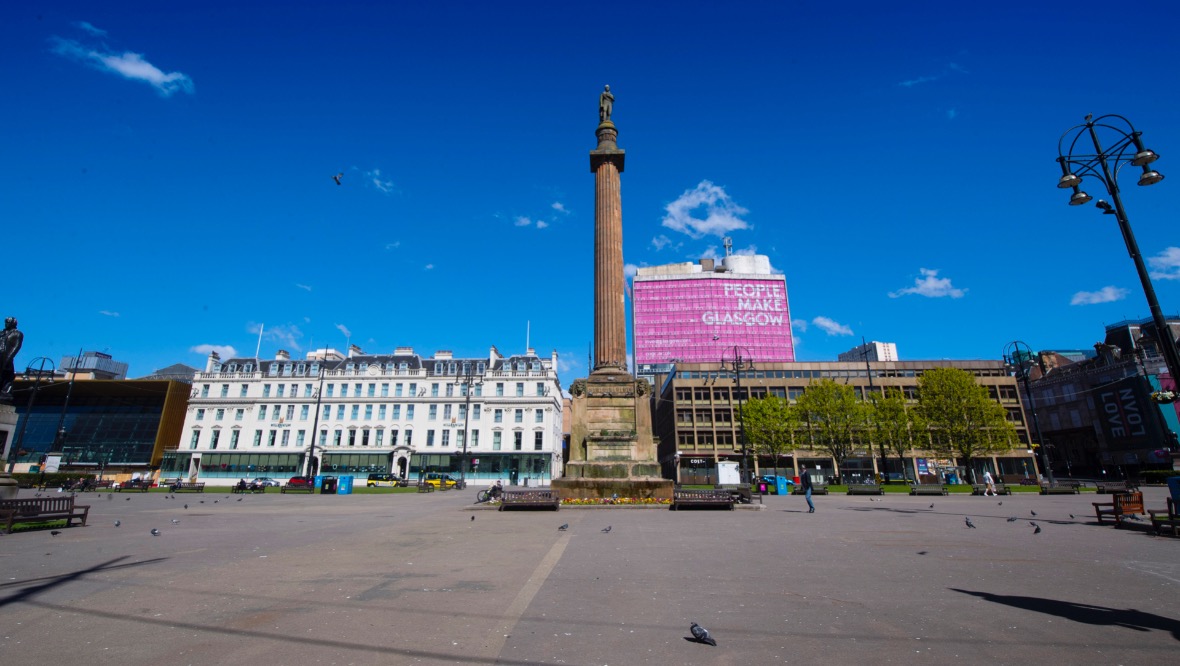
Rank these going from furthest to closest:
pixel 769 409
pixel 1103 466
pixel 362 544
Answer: pixel 1103 466 < pixel 769 409 < pixel 362 544

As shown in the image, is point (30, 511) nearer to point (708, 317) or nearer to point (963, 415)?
point (963, 415)

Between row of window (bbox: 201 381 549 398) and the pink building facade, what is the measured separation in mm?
41669

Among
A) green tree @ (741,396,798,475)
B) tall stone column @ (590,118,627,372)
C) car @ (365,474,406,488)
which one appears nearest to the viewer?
tall stone column @ (590,118,627,372)

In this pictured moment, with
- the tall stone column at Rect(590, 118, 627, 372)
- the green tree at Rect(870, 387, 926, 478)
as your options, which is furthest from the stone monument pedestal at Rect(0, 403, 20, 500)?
the green tree at Rect(870, 387, 926, 478)

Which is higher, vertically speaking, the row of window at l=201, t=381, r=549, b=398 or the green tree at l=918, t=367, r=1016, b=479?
the row of window at l=201, t=381, r=549, b=398

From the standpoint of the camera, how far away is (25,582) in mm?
7219

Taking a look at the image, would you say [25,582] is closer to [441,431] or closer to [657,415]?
[441,431]

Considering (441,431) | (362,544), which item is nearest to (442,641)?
(362,544)

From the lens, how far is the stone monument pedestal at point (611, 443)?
21.2 metres

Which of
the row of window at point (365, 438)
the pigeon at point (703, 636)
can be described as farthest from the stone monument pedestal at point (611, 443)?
the row of window at point (365, 438)

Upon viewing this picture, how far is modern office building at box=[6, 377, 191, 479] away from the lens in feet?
218

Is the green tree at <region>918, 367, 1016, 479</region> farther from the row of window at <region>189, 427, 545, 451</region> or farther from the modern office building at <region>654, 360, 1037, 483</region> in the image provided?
the row of window at <region>189, 427, 545, 451</region>

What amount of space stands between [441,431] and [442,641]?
60942 millimetres

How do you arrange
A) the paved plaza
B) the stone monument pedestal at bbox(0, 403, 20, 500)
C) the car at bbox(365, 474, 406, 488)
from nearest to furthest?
the paved plaza, the stone monument pedestal at bbox(0, 403, 20, 500), the car at bbox(365, 474, 406, 488)
